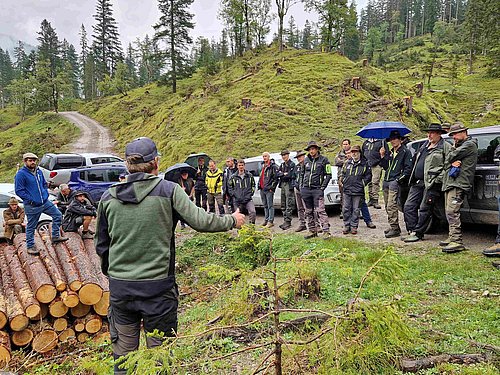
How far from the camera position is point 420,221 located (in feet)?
22.1

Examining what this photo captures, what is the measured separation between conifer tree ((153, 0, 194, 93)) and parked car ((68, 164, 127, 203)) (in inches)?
1236

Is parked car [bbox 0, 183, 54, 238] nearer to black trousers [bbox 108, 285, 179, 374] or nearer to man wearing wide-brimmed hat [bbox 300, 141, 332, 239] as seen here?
man wearing wide-brimmed hat [bbox 300, 141, 332, 239]

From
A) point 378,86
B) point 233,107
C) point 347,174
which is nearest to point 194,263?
point 347,174

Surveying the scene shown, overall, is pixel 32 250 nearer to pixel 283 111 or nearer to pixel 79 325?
pixel 79 325

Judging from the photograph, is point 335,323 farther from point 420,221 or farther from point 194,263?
point 194,263

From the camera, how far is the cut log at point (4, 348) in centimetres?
531

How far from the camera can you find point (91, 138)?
36.6m

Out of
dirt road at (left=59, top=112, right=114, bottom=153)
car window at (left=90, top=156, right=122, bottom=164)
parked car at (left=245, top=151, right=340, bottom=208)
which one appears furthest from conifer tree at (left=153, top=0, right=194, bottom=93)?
parked car at (left=245, top=151, right=340, bottom=208)

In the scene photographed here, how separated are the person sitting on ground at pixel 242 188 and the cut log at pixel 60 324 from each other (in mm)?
4577

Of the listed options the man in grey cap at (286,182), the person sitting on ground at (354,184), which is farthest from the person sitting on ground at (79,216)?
the person sitting on ground at (354,184)

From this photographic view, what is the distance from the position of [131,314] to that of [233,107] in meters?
23.6

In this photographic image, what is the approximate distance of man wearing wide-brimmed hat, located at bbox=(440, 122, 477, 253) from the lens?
5.70 metres

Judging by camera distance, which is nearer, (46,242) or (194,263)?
(46,242)

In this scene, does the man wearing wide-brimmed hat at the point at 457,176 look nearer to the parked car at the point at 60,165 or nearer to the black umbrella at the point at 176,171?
the black umbrella at the point at 176,171
